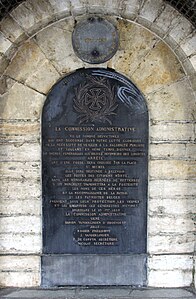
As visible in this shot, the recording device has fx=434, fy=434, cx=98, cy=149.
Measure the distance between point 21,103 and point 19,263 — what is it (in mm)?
1882

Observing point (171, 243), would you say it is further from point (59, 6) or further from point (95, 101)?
point (59, 6)

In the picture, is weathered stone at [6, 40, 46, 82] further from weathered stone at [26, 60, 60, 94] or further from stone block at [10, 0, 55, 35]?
stone block at [10, 0, 55, 35]

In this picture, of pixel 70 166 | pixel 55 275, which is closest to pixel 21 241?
pixel 55 275

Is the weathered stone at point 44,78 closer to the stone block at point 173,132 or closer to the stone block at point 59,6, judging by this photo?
the stone block at point 59,6

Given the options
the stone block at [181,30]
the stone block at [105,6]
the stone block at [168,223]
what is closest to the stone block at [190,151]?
the stone block at [168,223]

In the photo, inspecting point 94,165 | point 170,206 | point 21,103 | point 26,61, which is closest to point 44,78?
point 26,61

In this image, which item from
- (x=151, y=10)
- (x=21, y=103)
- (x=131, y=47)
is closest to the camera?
(x=151, y=10)

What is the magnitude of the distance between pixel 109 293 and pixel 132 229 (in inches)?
31.2

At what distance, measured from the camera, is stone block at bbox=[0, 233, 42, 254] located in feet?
16.8

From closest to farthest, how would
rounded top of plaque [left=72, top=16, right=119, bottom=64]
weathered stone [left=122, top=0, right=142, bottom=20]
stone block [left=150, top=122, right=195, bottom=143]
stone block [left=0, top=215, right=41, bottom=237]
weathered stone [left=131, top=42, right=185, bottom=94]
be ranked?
1. weathered stone [left=122, top=0, right=142, bottom=20]
2. rounded top of plaque [left=72, top=16, right=119, bottom=64]
3. weathered stone [left=131, top=42, right=185, bottom=94]
4. stone block [left=150, top=122, right=195, bottom=143]
5. stone block [left=0, top=215, right=41, bottom=237]

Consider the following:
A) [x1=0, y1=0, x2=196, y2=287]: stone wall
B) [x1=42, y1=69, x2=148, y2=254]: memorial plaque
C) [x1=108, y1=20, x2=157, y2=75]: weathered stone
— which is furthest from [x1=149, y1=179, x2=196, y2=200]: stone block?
[x1=108, y1=20, x2=157, y2=75]: weathered stone

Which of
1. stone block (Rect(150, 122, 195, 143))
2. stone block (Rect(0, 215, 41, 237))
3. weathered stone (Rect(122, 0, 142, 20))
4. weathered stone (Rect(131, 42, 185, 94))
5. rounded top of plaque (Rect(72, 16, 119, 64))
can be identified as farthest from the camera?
stone block (Rect(0, 215, 41, 237))

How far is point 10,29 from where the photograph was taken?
4625 millimetres

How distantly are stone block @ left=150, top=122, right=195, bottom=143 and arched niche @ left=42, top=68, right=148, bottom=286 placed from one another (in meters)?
0.11
